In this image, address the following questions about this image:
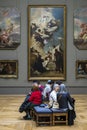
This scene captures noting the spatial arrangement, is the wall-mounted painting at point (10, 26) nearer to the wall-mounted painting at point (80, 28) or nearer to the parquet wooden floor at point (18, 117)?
the wall-mounted painting at point (80, 28)

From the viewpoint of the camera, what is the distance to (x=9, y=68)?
23.2 m

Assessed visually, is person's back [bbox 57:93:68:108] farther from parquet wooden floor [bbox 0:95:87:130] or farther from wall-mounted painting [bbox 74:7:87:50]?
wall-mounted painting [bbox 74:7:87:50]

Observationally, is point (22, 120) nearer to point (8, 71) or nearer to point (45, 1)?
point (8, 71)

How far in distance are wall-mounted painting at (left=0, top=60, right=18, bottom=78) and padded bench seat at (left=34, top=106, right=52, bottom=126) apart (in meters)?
9.11

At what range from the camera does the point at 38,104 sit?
14898 mm

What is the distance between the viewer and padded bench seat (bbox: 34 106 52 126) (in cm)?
1380

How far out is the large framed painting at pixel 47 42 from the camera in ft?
76.1

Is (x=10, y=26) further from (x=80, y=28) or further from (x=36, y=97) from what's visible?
(x=36, y=97)

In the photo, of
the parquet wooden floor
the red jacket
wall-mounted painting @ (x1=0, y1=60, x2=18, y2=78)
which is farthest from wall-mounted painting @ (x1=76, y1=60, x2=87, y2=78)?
the red jacket

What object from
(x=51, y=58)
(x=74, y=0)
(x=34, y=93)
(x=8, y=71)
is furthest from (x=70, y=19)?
(x=34, y=93)

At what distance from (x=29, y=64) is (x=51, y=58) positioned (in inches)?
59.8

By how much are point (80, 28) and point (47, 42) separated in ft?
7.79

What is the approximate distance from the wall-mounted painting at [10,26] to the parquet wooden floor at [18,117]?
3.96 metres

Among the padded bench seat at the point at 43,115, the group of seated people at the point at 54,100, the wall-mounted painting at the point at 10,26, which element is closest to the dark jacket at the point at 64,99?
the group of seated people at the point at 54,100
